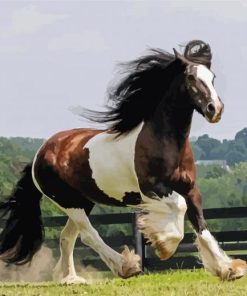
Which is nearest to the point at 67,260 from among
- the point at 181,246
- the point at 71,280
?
the point at 71,280

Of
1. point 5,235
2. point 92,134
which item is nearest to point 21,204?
point 5,235

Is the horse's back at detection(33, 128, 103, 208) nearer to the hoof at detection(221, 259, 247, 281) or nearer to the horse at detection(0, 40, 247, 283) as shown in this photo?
the horse at detection(0, 40, 247, 283)

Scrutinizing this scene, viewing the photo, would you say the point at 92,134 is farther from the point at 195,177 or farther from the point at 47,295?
the point at 47,295

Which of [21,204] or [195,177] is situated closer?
[195,177]

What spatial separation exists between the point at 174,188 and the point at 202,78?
0.95 metres

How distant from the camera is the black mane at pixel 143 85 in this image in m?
8.72

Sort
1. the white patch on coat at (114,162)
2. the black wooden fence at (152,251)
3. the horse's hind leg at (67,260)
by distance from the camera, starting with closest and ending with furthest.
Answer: the white patch on coat at (114,162)
the horse's hind leg at (67,260)
the black wooden fence at (152,251)

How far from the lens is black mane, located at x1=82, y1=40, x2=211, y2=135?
28.6 ft

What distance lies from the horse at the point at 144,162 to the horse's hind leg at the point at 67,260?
0.01m

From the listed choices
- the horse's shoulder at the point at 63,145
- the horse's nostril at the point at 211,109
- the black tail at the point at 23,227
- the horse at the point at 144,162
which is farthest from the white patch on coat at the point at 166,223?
the black tail at the point at 23,227

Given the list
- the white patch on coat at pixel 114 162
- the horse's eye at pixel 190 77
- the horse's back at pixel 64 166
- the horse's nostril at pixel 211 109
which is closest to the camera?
the horse's nostril at pixel 211 109

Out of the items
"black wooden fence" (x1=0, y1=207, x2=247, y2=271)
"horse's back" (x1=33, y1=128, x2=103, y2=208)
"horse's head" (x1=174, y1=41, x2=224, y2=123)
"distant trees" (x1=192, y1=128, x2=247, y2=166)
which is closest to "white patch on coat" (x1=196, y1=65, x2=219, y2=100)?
"horse's head" (x1=174, y1=41, x2=224, y2=123)

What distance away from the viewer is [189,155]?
27.5ft

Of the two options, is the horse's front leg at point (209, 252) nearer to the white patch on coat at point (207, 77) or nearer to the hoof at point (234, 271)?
the hoof at point (234, 271)
